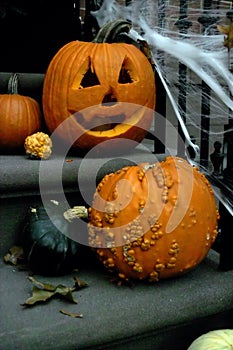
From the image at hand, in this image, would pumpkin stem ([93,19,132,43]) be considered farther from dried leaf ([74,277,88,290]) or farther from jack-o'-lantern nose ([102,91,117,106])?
dried leaf ([74,277,88,290])

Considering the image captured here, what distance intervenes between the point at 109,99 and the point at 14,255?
30.0 inches

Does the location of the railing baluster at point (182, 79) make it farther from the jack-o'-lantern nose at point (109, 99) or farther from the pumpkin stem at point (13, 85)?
the pumpkin stem at point (13, 85)

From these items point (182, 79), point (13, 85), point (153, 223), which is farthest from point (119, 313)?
point (13, 85)

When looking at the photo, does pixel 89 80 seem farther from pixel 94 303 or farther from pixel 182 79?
pixel 94 303

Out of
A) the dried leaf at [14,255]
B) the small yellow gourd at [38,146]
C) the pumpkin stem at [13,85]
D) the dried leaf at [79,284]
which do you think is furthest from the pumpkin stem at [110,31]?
the dried leaf at [79,284]

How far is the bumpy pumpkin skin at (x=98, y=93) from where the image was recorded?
185cm

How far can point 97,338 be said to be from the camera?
1.25 meters

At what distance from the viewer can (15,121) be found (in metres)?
1.92

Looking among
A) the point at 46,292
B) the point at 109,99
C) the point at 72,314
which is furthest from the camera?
the point at 109,99

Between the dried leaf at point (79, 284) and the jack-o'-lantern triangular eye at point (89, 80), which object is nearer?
the dried leaf at point (79, 284)

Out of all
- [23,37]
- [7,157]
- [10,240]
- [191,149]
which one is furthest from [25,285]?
[23,37]

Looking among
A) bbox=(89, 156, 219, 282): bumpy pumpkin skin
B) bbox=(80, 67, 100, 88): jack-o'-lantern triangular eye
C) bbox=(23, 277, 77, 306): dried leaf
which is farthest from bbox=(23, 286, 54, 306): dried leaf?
bbox=(80, 67, 100, 88): jack-o'-lantern triangular eye

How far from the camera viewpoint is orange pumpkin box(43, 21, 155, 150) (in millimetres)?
1854

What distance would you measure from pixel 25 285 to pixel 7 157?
2.15 ft
